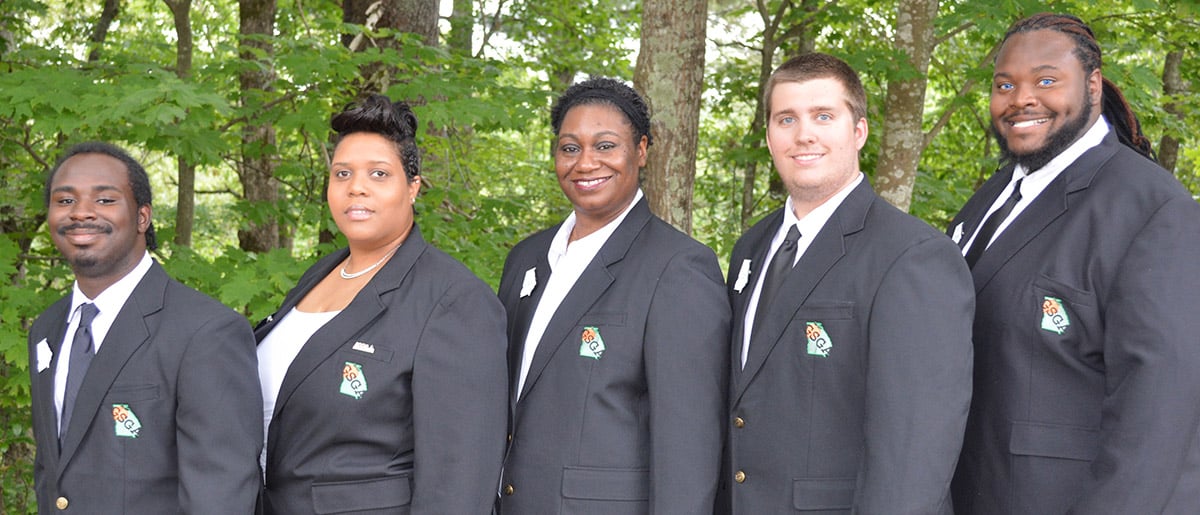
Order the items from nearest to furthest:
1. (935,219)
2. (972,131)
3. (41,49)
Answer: (41,49) < (935,219) < (972,131)

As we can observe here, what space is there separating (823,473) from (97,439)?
6.66 ft

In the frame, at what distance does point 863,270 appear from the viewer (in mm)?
2715

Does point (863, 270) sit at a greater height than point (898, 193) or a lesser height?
lesser

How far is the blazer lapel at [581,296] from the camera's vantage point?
3088 mm

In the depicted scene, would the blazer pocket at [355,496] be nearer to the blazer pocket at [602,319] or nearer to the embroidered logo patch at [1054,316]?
the blazer pocket at [602,319]

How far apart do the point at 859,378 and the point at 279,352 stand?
172cm

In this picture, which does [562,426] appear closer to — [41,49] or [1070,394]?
[1070,394]

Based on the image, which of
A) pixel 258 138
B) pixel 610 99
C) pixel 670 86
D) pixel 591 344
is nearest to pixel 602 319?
pixel 591 344

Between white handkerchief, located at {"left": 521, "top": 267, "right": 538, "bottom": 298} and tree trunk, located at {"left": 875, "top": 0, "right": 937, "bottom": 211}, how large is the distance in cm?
447

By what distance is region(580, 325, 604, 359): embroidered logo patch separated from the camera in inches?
119

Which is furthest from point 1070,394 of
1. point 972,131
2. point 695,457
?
point 972,131

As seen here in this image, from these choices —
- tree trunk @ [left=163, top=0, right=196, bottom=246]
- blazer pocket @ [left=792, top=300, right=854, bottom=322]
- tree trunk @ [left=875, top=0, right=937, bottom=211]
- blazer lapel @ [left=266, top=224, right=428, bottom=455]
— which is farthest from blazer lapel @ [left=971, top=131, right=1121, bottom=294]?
tree trunk @ [left=875, top=0, right=937, bottom=211]

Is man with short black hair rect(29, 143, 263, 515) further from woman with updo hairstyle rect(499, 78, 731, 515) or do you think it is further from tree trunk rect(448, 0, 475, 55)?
tree trunk rect(448, 0, 475, 55)

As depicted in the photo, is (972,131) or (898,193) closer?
(898,193)
